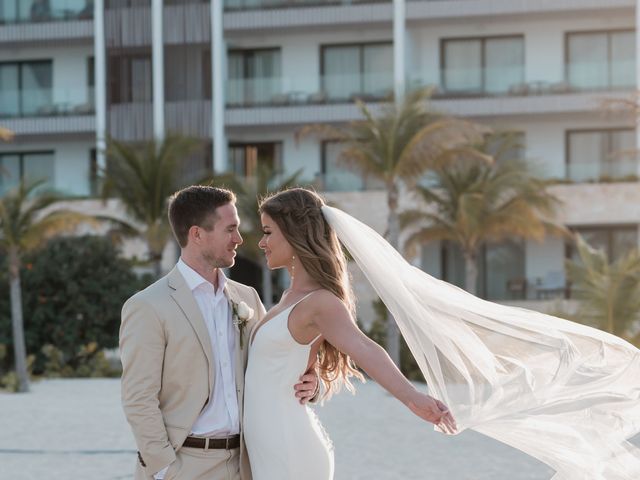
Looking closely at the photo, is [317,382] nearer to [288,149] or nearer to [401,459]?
[401,459]

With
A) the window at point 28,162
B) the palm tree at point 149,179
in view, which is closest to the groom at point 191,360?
the palm tree at point 149,179

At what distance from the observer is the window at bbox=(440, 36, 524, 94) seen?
128 ft

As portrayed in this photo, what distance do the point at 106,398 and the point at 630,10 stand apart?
2404 centimetres

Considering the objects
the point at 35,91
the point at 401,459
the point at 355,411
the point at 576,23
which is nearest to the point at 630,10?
the point at 576,23

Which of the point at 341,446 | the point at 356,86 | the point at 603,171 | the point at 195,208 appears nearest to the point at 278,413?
the point at 195,208

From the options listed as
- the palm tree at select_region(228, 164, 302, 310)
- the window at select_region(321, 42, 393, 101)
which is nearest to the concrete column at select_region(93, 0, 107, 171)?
the window at select_region(321, 42, 393, 101)

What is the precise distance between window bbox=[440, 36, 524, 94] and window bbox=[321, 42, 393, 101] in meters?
1.94

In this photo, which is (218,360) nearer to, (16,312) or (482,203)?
(16,312)

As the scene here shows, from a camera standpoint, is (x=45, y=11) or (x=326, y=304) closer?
(x=326, y=304)

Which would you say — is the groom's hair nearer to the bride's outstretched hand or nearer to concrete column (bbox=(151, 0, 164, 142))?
the bride's outstretched hand

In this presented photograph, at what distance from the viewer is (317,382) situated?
523 cm

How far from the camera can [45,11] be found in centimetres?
4216

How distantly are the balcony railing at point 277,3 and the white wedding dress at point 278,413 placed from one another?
35.9m

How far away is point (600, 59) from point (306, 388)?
37046mm
